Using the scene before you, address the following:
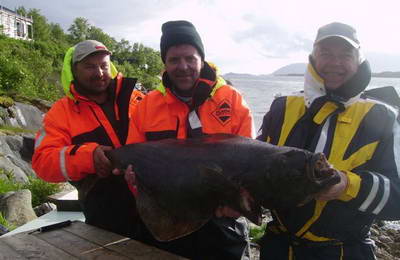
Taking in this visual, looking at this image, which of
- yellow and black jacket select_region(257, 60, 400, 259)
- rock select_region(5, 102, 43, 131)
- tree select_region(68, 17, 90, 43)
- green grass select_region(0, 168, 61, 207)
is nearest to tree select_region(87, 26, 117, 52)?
tree select_region(68, 17, 90, 43)

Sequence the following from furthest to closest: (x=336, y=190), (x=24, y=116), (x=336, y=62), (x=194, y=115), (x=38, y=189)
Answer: (x=24, y=116) → (x=38, y=189) → (x=194, y=115) → (x=336, y=62) → (x=336, y=190)

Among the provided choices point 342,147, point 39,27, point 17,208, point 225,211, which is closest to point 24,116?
point 17,208

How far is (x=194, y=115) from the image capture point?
3.80 m

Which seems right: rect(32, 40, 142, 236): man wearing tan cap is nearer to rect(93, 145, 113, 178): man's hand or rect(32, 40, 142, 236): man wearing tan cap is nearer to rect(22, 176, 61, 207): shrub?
rect(93, 145, 113, 178): man's hand

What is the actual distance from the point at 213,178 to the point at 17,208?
5.85 metres

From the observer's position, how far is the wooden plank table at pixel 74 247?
316 cm

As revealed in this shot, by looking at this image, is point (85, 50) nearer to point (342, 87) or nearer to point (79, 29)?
point (342, 87)

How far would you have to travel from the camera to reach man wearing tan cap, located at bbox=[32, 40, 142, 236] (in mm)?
3980

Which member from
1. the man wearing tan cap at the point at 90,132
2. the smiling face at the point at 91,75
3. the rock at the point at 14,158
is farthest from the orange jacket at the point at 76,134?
the rock at the point at 14,158

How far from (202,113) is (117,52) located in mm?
78290

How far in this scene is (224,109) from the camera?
384cm

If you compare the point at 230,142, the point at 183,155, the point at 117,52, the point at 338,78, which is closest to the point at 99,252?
the point at 183,155

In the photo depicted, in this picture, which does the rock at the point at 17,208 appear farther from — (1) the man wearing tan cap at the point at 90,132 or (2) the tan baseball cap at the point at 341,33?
(2) the tan baseball cap at the point at 341,33

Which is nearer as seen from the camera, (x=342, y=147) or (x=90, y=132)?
(x=342, y=147)
